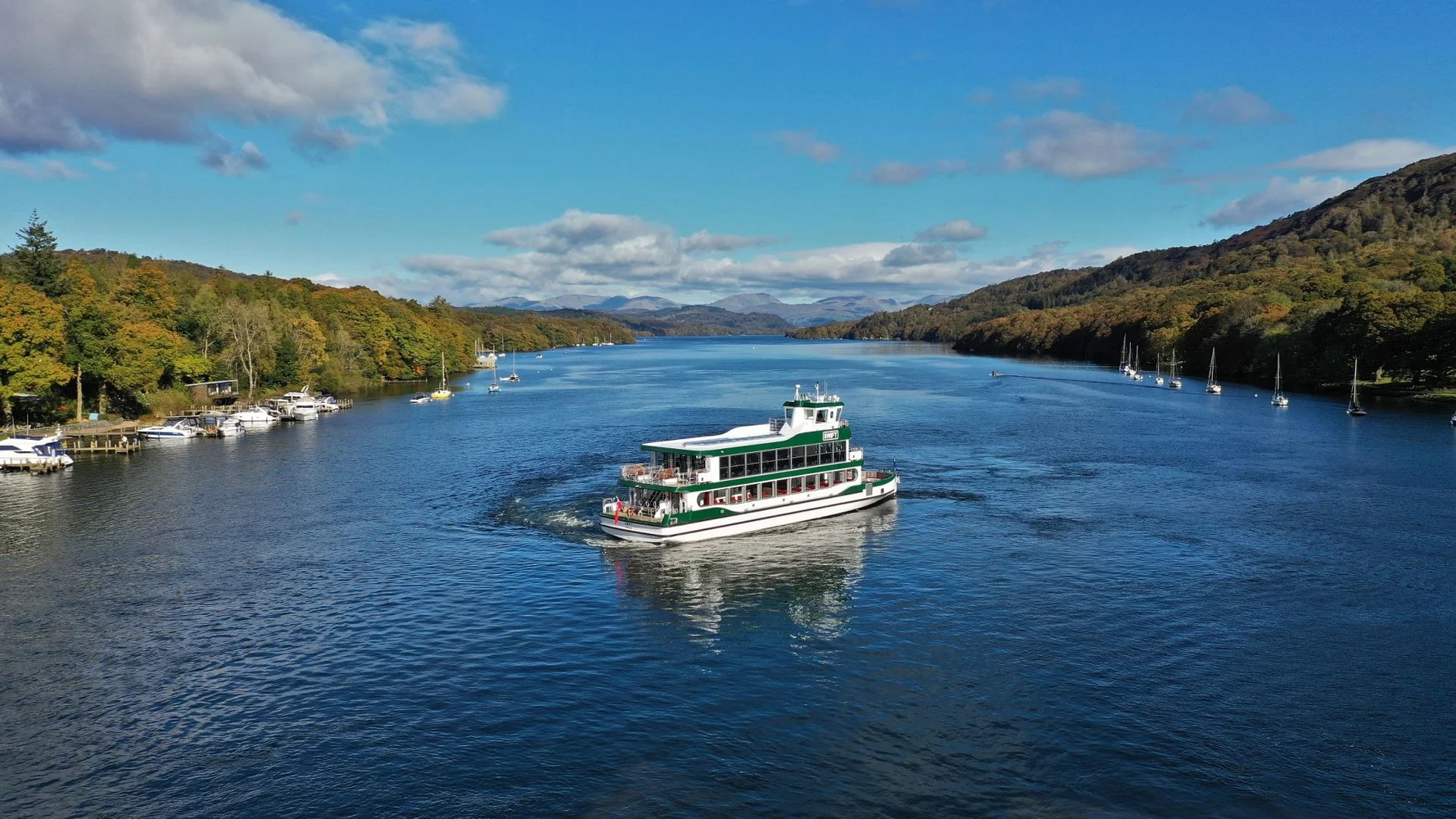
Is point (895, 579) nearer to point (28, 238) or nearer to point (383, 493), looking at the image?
point (383, 493)

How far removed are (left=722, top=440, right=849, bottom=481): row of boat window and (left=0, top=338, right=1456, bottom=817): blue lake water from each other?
486 cm

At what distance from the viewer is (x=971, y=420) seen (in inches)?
4434

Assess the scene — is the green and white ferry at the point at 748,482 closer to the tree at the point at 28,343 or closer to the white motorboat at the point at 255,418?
the tree at the point at 28,343

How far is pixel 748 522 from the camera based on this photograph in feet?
183

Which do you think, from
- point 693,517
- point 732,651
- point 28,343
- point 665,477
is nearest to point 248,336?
point 28,343

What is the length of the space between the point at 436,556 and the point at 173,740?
21.9 m

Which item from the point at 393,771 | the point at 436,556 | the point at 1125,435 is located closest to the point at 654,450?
the point at 436,556

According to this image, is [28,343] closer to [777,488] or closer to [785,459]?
[777,488]

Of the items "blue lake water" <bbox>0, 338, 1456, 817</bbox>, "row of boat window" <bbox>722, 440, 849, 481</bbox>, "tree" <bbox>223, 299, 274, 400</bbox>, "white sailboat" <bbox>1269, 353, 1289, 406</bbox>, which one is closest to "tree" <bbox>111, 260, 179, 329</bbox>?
"tree" <bbox>223, 299, 274, 400</bbox>

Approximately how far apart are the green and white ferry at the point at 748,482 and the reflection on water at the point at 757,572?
1.09 m

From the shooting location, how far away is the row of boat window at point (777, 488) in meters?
54.8

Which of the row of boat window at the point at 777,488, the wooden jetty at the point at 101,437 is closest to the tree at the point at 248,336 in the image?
the wooden jetty at the point at 101,437

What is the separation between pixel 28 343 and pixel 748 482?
261ft

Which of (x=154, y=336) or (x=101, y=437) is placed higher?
(x=154, y=336)
